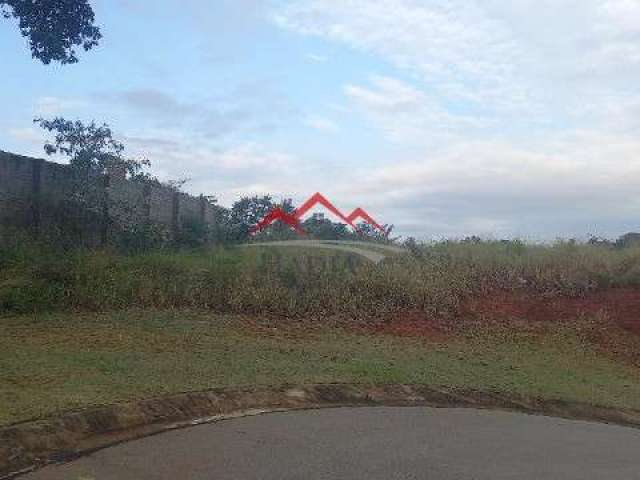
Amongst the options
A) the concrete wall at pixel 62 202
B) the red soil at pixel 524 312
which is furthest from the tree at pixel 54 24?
the red soil at pixel 524 312

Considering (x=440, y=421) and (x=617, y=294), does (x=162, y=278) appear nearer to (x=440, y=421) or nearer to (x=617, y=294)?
(x=440, y=421)

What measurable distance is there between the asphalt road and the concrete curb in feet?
0.66

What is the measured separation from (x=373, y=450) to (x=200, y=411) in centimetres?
169

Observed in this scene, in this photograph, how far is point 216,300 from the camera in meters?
13.5

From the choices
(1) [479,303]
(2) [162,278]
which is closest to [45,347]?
(2) [162,278]

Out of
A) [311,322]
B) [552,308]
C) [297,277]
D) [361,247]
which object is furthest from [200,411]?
[361,247]

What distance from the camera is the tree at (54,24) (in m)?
13.1

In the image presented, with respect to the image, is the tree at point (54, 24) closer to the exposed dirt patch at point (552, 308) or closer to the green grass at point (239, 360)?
the green grass at point (239, 360)

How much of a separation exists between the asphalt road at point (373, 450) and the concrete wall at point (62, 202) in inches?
337

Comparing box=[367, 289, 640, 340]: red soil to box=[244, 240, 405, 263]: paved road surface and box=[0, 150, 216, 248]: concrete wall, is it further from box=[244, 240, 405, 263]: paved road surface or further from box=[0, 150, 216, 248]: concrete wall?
box=[0, 150, 216, 248]: concrete wall

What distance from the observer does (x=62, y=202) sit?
48.4 feet

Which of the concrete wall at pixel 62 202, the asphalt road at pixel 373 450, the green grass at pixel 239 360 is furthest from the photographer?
the concrete wall at pixel 62 202

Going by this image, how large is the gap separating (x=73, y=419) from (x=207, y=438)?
109 centimetres

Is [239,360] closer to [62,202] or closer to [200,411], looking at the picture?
[200,411]
